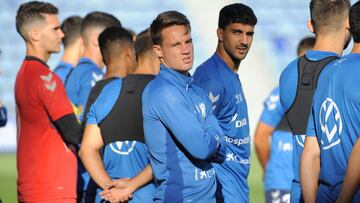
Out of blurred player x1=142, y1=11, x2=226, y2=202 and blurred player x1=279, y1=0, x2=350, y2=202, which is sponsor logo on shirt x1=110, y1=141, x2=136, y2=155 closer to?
blurred player x1=142, y1=11, x2=226, y2=202

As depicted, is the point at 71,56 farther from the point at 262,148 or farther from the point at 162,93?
the point at 162,93

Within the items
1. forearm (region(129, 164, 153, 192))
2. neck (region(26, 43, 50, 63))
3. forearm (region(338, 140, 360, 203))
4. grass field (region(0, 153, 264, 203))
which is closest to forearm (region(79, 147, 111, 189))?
forearm (region(129, 164, 153, 192))

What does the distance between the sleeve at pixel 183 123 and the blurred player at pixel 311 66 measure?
0.78 m

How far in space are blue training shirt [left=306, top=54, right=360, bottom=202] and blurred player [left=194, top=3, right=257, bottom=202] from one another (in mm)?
1590

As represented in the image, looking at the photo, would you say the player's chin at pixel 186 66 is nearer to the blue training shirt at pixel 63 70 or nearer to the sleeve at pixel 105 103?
the sleeve at pixel 105 103

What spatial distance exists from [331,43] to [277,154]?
4.03m

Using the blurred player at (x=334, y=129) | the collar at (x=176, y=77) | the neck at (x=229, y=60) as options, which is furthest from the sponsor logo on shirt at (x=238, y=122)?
the blurred player at (x=334, y=129)

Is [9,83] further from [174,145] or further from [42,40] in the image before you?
[174,145]

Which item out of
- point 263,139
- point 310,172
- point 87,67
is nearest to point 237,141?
point 310,172

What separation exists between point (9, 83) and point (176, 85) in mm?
19743

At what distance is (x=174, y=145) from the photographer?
577 cm

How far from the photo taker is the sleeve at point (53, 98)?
7195 millimetres

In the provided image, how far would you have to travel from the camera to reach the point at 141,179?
645cm

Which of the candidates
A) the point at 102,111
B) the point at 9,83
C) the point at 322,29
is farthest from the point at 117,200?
the point at 9,83
